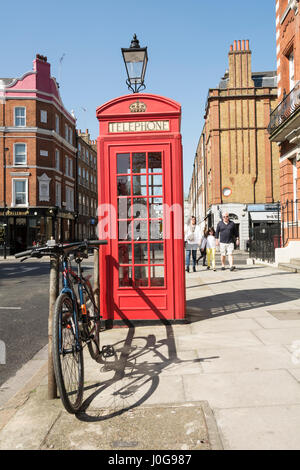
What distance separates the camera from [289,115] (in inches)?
552

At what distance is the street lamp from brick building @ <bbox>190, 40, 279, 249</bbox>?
26.7m

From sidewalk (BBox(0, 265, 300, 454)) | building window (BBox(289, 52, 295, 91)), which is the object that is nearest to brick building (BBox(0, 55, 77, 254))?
building window (BBox(289, 52, 295, 91))

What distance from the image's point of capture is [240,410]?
→ 104 inches

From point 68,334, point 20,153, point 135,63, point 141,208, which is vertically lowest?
point 68,334

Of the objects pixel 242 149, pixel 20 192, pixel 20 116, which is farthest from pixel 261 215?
pixel 20 116

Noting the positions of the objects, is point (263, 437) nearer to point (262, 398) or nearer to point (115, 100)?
point (262, 398)

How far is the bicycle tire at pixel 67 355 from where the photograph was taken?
256cm

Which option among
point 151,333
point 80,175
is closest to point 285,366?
point 151,333

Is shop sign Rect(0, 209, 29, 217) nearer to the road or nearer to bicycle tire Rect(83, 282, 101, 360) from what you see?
the road

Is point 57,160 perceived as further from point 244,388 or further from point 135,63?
A: point 244,388

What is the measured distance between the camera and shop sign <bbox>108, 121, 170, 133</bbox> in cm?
523

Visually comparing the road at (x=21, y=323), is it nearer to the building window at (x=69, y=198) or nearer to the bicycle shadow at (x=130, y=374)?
the bicycle shadow at (x=130, y=374)

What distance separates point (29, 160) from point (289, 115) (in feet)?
82.3
